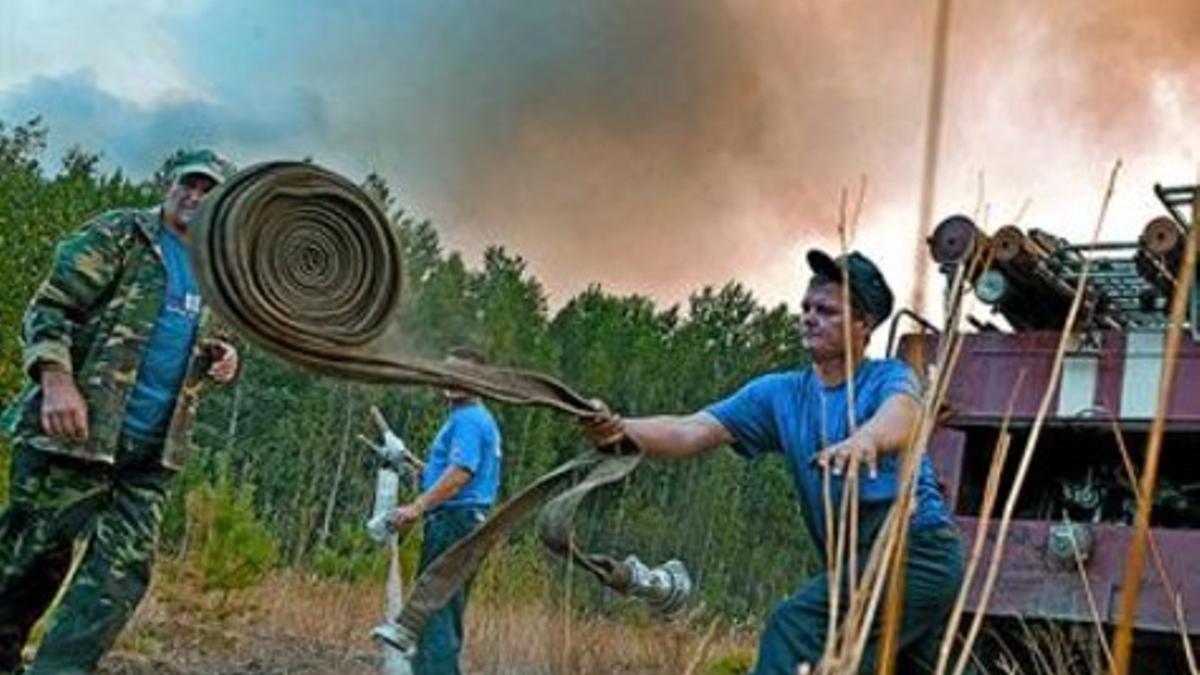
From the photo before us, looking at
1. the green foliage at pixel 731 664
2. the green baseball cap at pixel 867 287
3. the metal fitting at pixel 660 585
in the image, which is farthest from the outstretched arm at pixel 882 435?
the green foliage at pixel 731 664

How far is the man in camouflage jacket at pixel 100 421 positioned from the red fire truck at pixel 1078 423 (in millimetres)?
2518

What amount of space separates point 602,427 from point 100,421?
2011mm

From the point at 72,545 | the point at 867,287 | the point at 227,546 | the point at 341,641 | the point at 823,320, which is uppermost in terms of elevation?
the point at 867,287

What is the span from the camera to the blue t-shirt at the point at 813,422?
4.20 metres

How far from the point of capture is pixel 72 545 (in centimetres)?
489

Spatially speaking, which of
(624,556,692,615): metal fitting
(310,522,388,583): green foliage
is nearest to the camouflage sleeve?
(624,556,692,615): metal fitting

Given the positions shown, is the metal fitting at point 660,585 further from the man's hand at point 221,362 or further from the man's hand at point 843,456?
the man's hand at point 221,362

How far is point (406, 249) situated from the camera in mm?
Answer: 2877

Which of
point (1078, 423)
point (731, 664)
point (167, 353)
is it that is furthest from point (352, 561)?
point (167, 353)

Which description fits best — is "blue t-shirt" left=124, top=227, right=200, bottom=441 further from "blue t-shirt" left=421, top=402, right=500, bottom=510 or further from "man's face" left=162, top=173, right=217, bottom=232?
"blue t-shirt" left=421, top=402, right=500, bottom=510

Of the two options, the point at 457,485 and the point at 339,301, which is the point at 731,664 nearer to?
the point at 457,485

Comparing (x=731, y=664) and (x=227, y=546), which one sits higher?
(x=227, y=546)

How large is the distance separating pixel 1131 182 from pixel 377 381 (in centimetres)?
100

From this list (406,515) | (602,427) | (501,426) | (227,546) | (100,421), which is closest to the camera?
(602,427)
